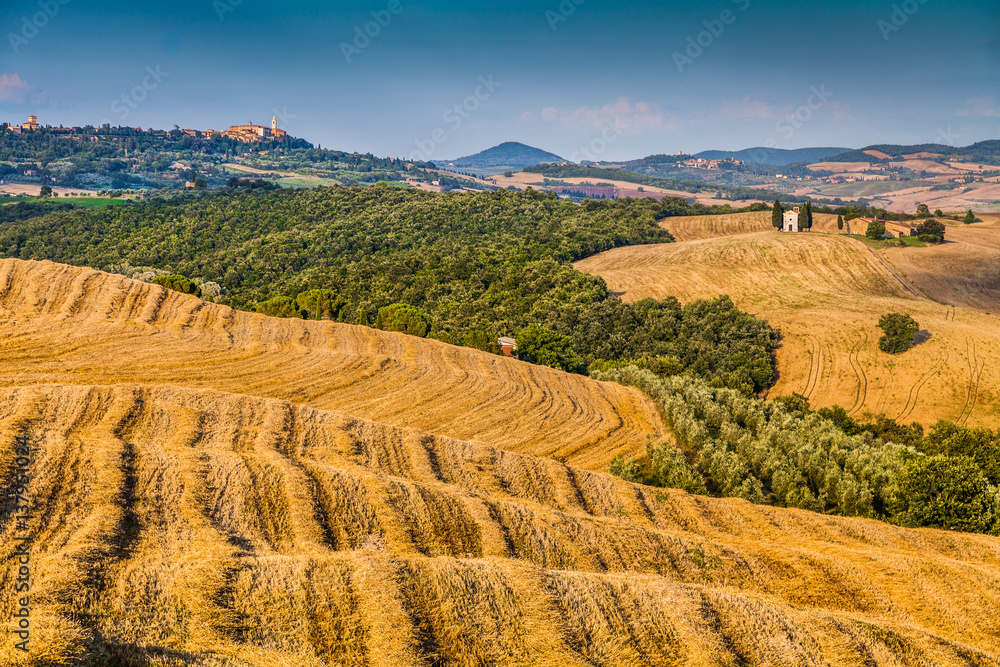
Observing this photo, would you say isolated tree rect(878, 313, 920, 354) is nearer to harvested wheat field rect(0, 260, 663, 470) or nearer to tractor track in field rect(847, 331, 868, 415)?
tractor track in field rect(847, 331, 868, 415)

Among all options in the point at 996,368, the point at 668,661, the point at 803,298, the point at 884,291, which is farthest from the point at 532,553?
the point at 884,291

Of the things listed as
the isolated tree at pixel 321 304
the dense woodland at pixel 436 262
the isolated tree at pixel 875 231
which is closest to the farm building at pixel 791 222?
the isolated tree at pixel 875 231

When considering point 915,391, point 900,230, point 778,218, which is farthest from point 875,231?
point 915,391

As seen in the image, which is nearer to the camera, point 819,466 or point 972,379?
point 819,466

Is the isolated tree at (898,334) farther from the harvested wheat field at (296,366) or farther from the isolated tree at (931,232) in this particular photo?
the isolated tree at (931,232)

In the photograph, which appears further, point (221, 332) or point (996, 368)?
→ point (996, 368)

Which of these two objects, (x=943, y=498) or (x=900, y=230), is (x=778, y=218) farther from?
(x=943, y=498)

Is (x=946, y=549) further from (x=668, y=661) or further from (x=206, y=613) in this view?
(x=206, y=613)
